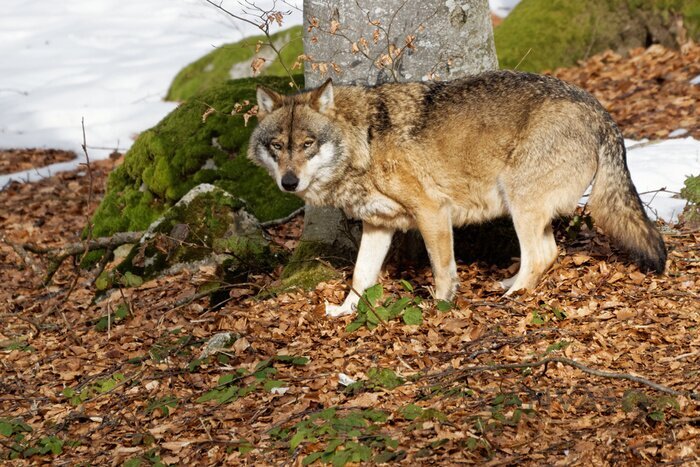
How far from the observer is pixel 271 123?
6875 millimetres

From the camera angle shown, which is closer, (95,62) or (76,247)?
(76,247)

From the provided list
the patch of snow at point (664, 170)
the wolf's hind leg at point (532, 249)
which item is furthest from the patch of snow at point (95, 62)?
the wolf's hind leg at point (532, 249)

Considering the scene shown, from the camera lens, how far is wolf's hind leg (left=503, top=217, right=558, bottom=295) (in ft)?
22.2

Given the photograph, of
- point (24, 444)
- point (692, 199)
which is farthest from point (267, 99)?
point (692, 199)

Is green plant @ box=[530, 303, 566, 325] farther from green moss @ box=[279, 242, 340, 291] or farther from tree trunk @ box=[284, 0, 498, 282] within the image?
tree trunk @ box=[284, 0, 498, 282]

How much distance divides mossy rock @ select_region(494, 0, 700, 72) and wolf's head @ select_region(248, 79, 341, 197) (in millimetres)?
8722

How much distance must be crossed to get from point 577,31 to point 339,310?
10.3 m

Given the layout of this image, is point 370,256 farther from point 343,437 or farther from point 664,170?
point 664,170

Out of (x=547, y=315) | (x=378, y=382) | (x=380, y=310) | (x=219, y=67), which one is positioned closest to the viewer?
(x=378, y=382)

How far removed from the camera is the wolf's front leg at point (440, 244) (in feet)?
22.6

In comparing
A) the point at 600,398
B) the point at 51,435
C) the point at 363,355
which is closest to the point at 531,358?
the point at 600,398

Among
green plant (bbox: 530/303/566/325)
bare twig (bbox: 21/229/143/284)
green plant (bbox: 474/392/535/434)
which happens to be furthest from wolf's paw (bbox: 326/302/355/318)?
bare twig (bbox: 21/229/143/284)

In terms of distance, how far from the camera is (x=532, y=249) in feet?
22.4

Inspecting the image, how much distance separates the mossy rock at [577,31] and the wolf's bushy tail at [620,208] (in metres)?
8.24
